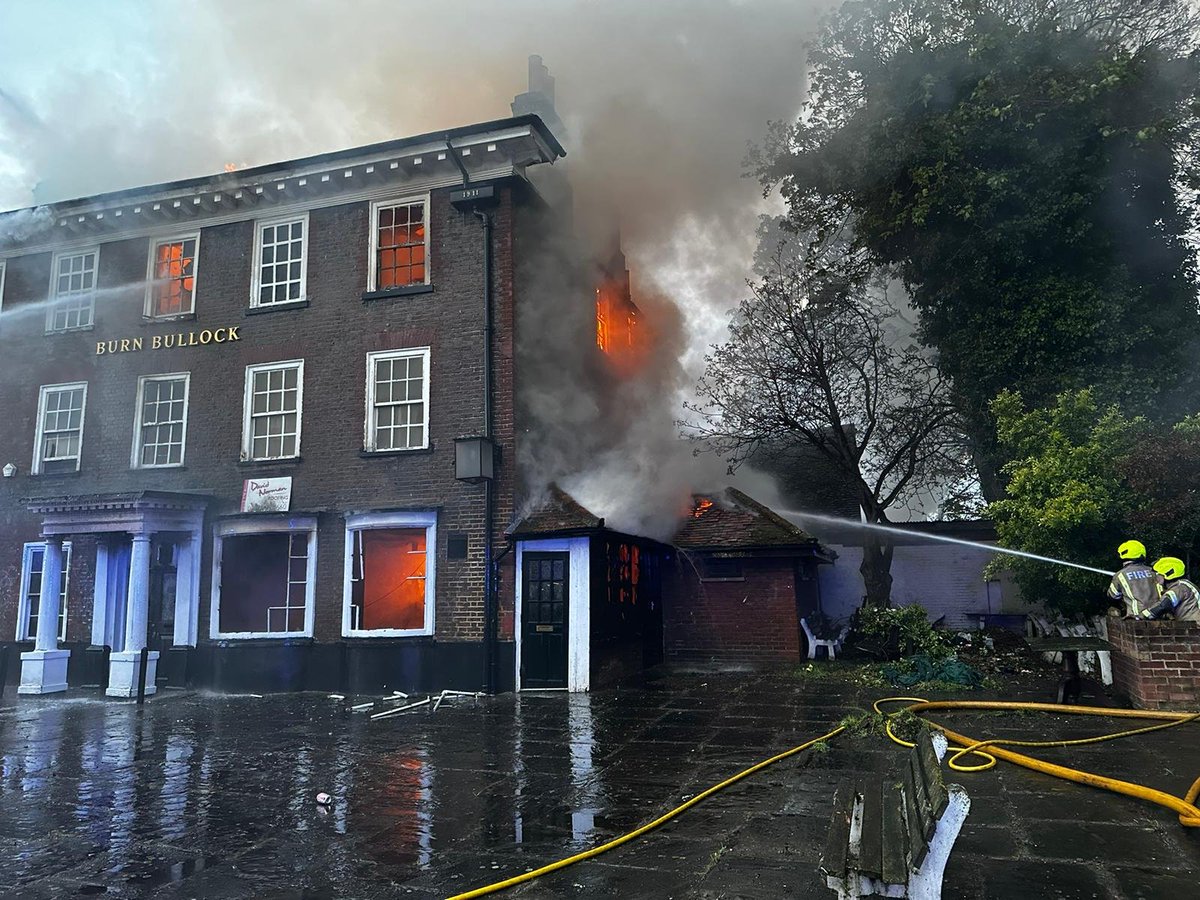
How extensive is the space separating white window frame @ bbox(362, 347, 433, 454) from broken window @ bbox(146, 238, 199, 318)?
454 cm

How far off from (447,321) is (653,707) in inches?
295

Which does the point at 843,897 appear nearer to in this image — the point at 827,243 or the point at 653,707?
the point at 653,707

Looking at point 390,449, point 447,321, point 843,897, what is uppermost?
point 447,321

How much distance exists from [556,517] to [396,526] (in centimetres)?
288

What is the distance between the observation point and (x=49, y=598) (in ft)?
45.9

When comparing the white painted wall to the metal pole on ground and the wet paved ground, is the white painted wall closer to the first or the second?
the wet paved ground

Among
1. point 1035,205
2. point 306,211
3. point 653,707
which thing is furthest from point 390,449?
point 1035,205

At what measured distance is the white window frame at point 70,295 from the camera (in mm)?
16250

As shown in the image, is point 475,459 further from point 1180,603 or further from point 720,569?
point 1180,603

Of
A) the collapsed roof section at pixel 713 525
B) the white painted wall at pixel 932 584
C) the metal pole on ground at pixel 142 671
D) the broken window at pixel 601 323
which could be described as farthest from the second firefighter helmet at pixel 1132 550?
the metal pole on ground at pixel 142 671

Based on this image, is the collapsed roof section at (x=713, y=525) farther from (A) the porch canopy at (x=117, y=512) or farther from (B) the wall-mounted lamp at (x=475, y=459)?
(A) the porch canopy at (x=117, y=512)

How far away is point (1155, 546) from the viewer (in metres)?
9.77

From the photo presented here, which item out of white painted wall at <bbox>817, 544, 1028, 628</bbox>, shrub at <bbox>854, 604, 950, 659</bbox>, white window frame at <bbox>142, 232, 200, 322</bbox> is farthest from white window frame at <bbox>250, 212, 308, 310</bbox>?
white painted wall at <bbox>817, 544, 1028, 628</bbox>

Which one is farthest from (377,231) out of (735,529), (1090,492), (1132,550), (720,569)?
(1132,550)
